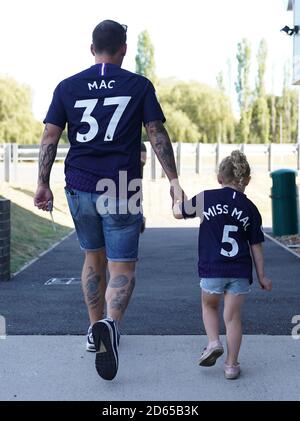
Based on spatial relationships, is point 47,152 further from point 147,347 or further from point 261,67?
point 261,67

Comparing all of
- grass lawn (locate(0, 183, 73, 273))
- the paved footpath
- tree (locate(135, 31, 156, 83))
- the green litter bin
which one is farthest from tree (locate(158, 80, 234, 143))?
the paved footpath

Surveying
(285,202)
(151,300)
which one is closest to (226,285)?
(151,300)

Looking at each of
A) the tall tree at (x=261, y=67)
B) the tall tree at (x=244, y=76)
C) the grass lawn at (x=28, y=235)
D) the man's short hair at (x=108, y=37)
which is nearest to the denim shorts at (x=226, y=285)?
the man's short hair at (x=108, y=37)

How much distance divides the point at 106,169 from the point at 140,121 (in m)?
0.38

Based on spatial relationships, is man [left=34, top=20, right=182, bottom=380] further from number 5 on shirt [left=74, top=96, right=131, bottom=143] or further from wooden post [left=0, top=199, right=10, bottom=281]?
wooden post [left=0, top=199, right=10, bottom=281]

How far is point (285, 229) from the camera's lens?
53.4ft

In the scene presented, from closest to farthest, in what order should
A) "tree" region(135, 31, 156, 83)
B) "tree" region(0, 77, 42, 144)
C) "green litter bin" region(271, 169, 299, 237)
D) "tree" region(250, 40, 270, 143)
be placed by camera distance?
"green litter bin" region(271, 169, 299, 237)
"tree" region(0, 77, 42, 144)
"tree" region(135, 31, 156, 83)
"tree" region(250, 40, 270, 143)

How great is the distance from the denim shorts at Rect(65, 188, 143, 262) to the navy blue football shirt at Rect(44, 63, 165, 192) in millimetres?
88

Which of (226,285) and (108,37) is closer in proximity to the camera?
(226,285)

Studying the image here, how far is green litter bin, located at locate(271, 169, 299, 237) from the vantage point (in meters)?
16.0

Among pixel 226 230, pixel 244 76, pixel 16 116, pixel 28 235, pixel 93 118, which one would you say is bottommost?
pixel 28 235

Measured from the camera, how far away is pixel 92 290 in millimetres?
5586

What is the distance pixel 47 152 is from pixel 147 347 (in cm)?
152
